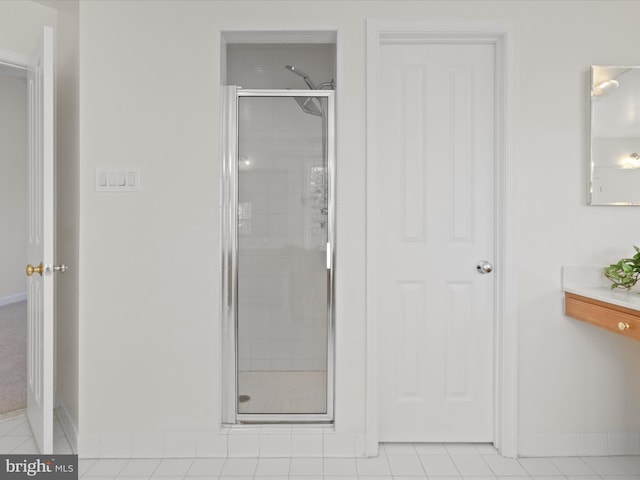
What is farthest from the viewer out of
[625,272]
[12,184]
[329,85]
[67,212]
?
[12,184]

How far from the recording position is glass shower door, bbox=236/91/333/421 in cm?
227

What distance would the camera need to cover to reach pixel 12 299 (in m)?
5.63

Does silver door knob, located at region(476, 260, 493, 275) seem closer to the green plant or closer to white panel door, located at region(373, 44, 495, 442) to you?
white panel door, located at region(373, 44, 495, 442)

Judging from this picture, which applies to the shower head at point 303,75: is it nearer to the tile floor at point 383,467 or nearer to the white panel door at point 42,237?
the white panel door at point 42,237

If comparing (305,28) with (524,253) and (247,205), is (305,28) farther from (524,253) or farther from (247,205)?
(524,253)

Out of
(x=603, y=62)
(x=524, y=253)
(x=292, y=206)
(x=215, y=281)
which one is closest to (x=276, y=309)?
(x=215, y=281)

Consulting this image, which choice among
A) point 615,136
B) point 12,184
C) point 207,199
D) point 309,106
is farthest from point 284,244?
point 12,184

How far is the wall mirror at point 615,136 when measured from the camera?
7.34 ft

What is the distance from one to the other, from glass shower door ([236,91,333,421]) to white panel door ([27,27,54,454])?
83 centimetres

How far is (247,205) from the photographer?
2287 millimetres

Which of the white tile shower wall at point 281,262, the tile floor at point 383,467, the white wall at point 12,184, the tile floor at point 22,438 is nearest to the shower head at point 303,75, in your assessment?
the white tile shower wall at point 281,262

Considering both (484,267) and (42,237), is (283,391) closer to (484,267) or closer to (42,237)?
(484,267)

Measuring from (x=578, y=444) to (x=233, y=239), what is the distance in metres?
2.01

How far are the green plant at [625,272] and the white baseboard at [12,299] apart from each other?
6100 mm
